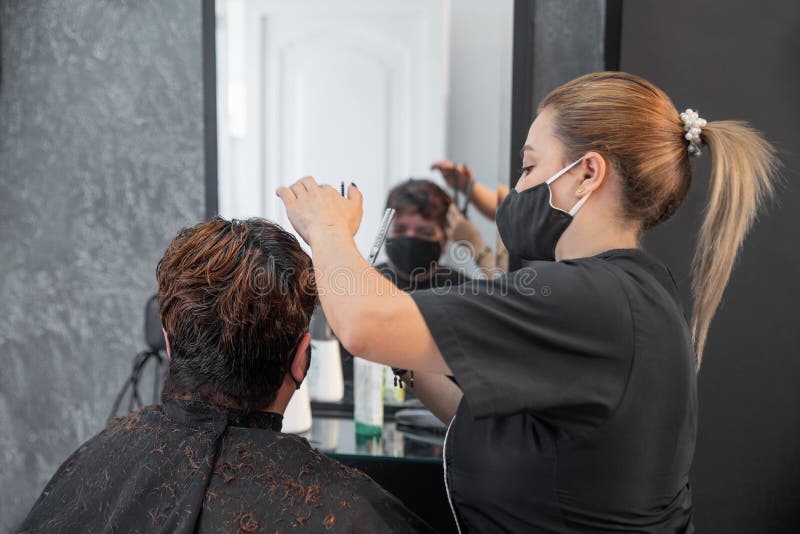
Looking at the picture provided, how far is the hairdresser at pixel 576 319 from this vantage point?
0.95 meters

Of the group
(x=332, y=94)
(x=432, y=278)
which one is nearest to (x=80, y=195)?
(x=332, y=94)

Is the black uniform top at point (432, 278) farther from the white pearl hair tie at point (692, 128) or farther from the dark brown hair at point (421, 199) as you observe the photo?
the white pearl hair tie at point (692, 128)

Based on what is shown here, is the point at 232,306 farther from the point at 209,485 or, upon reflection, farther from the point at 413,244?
the point at 413,244

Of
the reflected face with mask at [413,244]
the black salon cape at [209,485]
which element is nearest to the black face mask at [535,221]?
the black salon cape at [209,485]

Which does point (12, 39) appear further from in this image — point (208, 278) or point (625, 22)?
point (625, 22)

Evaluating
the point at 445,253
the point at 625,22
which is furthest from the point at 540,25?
the point at 445,253

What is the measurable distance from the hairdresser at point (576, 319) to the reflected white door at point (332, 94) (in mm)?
647

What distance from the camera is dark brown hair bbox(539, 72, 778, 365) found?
3.65ft

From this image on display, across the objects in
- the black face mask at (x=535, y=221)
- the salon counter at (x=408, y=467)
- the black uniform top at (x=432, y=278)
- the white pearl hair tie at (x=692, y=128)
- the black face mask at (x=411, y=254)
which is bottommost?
the salon counter at (x=408, y=467)

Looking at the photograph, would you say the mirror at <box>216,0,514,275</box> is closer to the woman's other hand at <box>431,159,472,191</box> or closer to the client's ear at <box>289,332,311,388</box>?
the woman's other hand at <box>431,159,472,191</box>

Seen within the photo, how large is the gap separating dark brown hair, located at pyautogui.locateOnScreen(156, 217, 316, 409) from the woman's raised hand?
0.07m

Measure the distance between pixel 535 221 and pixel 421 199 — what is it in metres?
0.71

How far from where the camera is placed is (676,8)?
1687 mm

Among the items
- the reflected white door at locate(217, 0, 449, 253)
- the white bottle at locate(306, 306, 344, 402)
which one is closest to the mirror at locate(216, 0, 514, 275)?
the reflected white door at locate(217, 0, 449, 253)
